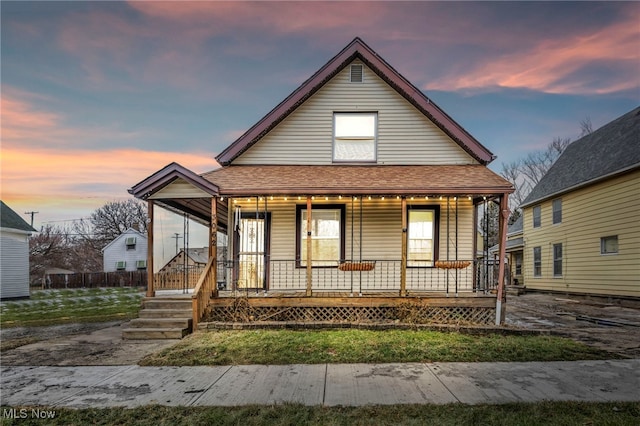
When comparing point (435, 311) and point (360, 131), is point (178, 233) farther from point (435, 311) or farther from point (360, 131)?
point (435, 311)

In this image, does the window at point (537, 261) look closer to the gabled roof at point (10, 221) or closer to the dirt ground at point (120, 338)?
the dirt ground at point (120, 338)

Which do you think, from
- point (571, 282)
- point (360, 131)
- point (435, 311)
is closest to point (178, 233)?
point (360, 131)

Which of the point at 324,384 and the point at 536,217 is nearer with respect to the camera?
the point at 324,384

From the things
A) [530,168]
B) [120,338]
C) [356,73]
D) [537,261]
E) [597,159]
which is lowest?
[120,338]

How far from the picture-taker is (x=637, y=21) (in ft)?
40.7

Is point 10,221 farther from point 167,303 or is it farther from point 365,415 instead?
point 365,415

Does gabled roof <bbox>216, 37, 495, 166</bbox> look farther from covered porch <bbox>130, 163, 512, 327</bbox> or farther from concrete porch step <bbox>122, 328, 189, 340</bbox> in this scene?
concrete porch step <bbox>122, 328, 189, 340</bbox>

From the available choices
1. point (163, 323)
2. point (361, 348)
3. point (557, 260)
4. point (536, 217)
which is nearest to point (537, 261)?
point (557, 260)

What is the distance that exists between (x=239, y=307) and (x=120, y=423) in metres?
5.28

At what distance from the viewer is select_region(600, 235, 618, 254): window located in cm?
1500

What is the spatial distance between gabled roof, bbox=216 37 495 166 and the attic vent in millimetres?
255

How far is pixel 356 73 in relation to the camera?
1159cm

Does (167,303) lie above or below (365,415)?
above

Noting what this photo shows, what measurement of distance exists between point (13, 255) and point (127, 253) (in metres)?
20.4
